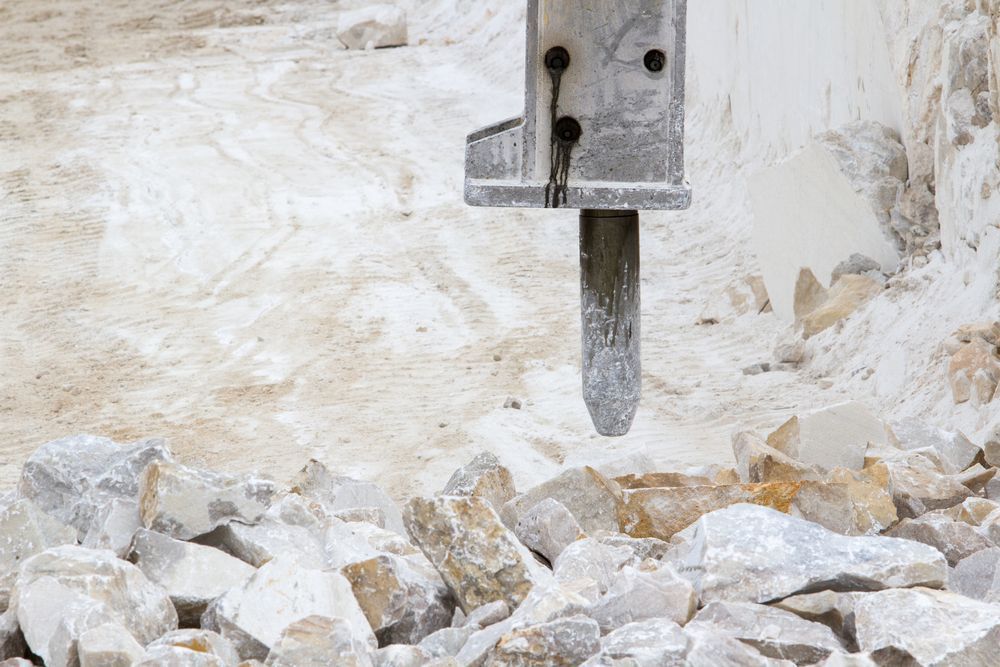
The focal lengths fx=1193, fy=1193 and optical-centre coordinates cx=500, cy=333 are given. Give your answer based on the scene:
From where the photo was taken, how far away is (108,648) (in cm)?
238

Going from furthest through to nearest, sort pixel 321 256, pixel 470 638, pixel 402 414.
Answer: pixel 321 256, pixel 402 414, pixel 470 638

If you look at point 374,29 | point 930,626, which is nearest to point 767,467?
point 930,626

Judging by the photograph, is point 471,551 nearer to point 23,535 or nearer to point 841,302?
point 23,535

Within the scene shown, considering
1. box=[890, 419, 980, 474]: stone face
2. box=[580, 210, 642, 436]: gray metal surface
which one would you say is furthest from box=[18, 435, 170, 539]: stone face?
box=[890, 419, 980, 474]: stone face

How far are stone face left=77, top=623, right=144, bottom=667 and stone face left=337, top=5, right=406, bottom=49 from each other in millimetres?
12499

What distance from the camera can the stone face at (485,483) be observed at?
3.82 m

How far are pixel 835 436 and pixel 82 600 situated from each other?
263 centimetres

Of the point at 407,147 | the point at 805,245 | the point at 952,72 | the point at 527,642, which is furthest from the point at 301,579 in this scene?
the point at 407,147

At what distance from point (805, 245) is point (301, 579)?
4980 mm

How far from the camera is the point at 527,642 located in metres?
2.35

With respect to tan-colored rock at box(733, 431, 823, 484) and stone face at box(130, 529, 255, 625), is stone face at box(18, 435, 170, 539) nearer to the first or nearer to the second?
stone face at box(130, 529, 255, 625)

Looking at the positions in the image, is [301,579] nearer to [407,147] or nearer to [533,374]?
[533,374]

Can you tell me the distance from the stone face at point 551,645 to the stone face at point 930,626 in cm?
56

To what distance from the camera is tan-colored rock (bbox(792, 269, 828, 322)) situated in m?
6.86
